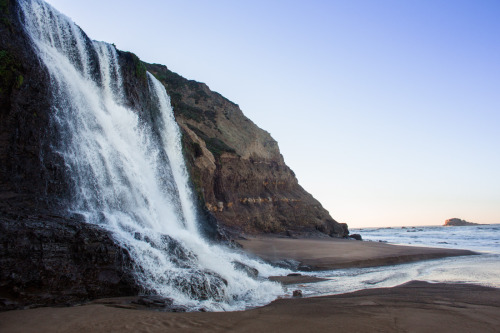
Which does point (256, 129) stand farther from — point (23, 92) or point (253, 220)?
point (23, 92)

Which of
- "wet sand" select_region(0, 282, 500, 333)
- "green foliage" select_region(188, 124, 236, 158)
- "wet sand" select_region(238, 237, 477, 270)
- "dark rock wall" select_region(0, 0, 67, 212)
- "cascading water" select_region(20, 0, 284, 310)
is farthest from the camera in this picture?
"green foliage" select_region(188, 124, 236, 158)

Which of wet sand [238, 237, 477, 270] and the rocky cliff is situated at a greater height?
the rocky cliff

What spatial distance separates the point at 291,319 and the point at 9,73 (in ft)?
32.5

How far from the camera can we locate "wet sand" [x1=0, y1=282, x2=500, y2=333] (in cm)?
451

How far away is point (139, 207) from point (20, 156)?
4306mm

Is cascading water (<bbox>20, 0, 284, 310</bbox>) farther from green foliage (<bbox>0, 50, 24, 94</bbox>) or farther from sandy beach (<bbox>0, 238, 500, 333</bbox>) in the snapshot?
sandy beach (<bbox>0, 238, 500, 333</bbox>)

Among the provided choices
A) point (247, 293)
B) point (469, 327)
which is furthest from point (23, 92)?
point (469, 327)

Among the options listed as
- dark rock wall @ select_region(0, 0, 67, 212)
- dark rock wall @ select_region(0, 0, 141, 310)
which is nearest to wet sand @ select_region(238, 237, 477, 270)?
dark rock wall @ select_region(0, 0, 141, 310)

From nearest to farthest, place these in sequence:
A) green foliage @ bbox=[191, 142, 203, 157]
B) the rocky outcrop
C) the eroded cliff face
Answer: the rocky outcrop
green foliage @ bbox=[191, 142, 203, 157]
the eroded cliff face

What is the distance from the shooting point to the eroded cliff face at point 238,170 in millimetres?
28688

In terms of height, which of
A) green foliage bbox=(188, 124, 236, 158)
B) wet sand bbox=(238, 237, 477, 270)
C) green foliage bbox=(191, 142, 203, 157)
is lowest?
wet sand bbox=(238, 237, 477, 270)

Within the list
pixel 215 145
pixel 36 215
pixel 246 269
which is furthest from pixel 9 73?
pixel 215 145

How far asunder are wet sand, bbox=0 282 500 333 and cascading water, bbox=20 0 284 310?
182 cm

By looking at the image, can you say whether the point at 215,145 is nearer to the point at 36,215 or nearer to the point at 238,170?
the point at 238,170
